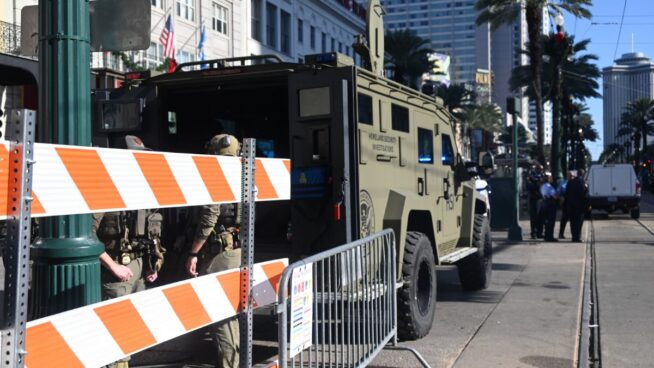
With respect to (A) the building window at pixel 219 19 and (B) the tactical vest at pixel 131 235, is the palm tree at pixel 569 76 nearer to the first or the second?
(A) the building window at pixel 219 19

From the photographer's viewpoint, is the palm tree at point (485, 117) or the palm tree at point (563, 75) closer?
the palm tree at point (563, 75)

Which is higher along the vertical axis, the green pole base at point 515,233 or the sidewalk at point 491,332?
the green pole base at point 515,233

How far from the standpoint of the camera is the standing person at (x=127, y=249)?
14.2 feet

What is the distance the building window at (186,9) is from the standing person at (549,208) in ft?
60.8

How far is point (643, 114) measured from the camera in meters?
88.4

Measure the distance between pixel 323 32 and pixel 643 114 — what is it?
60163 millimetres

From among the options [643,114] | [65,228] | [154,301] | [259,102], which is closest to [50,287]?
[65,228]

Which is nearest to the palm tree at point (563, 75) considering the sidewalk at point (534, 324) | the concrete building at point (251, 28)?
the concrete building at point (251, 28)

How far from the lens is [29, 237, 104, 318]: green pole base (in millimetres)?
3150

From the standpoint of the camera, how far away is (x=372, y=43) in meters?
7.21

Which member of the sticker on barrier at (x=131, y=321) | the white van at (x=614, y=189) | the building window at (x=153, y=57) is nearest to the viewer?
the sticker on barrier at (x=131, y=321)

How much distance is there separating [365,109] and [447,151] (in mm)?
2479

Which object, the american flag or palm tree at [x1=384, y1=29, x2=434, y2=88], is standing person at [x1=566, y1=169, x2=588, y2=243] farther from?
palm tree at [x1=384, y1=29, x2=434, y2=88]

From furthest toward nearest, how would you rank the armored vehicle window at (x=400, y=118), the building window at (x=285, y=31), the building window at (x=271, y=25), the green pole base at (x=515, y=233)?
1. the building window at (x=285, y=31)
2. the building window at (x=271, y=25)
3. the green pole base at (x=515, y=233)
4. the armored vehicle window at (x=400, y=118)
